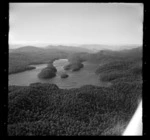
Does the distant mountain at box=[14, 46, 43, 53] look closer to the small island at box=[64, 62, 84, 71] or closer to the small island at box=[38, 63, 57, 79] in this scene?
the small island at box=[38, 63, 57, 79]

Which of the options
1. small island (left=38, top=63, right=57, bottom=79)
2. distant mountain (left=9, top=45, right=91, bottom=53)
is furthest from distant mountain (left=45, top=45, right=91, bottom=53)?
small island (left=38, top=63, right=57, bottom=79)

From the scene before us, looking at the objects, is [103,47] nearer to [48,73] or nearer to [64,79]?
[64,79]

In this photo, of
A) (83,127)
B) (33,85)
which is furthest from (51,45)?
(83,127)

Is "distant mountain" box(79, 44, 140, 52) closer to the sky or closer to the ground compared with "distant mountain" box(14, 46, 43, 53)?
closer to the sky

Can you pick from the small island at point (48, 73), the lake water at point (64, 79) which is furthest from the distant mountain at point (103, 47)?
the small island at point (48, 73)

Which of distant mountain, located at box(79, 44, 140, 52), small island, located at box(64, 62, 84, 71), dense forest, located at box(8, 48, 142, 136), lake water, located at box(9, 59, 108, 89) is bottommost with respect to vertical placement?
dense forest, located at box(8, 48, 142, 136)

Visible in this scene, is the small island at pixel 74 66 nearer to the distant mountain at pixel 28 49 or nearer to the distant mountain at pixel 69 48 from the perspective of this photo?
the distant mountain at pixel 69 48
